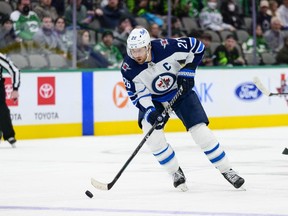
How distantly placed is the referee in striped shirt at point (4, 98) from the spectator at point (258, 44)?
4935mm

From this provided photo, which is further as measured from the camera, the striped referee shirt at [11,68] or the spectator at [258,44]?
the spectator at [258,44]

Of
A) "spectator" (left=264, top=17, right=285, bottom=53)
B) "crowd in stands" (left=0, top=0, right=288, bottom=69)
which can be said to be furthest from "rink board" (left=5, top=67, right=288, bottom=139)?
"spectator" (left=264, top=17, right=285, bottom=53)

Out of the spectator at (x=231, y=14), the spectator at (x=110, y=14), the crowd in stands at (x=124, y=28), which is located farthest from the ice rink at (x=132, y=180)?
the spectator at (x=231, y=14)

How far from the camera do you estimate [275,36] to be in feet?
53.0

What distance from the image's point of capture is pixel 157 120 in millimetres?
7141

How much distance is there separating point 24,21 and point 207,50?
3.59 metres

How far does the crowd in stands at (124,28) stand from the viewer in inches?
516

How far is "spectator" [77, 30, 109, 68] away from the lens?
13734 millimetres

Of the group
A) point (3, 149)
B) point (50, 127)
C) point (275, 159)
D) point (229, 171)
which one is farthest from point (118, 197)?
point (50, 127)

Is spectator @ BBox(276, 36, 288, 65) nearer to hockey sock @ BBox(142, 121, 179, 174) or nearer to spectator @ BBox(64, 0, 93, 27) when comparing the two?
spectator @ BBox(64, 0, 93, 27)

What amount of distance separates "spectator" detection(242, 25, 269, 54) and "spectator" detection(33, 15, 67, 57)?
3699mm

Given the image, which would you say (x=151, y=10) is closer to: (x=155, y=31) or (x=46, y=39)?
(x=155, y=31)

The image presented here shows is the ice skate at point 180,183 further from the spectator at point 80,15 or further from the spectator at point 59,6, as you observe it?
the spectator at point 80,15

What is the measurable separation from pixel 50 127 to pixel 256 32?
4201 millimetres
